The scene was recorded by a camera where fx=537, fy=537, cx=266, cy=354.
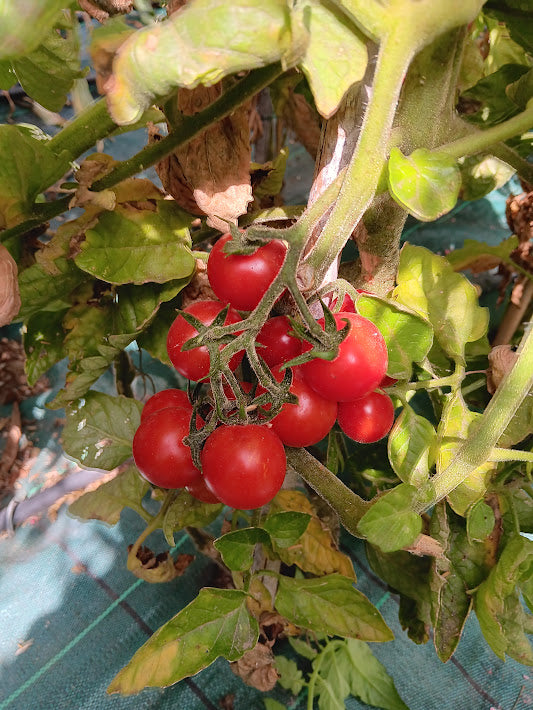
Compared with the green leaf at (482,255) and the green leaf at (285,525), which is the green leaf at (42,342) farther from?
the green leaf at (482,255)

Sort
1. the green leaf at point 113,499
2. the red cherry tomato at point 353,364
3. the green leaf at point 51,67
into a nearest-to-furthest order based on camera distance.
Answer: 1. the red cherry tomato at point 353,364
2. the green leaf at point 51,67
3. the green leaf at point 113,499

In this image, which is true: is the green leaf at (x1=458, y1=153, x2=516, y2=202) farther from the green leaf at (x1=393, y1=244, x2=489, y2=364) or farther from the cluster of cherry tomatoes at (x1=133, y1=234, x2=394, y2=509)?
the cluster of cherry tomatoes at (x1=133, y1=234, x2=394, y2=509)

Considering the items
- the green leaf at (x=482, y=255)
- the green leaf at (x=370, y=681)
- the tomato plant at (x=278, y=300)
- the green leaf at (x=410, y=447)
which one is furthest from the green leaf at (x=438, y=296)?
the green leaf at (x=370, y=681)

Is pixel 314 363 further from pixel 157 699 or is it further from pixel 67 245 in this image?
pixel 157 699

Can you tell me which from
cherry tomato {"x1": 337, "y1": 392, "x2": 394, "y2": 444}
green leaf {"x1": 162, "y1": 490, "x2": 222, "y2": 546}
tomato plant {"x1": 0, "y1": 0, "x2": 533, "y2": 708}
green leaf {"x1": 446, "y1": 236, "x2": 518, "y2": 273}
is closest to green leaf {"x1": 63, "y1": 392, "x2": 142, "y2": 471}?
tomato plant {"x1": 0, "y1": 0, "x2": 533, "y2": 708}

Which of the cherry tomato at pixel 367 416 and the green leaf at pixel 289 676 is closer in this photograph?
the cherry tomato at pixel 367 416
